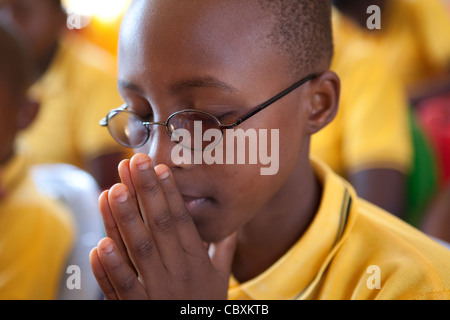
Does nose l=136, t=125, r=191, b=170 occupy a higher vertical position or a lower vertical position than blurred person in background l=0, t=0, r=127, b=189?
higher

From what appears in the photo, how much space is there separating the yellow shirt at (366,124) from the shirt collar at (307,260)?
89 cm

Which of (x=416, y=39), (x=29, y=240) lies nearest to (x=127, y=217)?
(x=29, y=240)

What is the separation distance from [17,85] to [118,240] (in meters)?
0.82

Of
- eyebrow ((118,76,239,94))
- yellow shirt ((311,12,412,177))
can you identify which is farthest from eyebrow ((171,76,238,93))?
yellow shirt ((311,12,412,177))

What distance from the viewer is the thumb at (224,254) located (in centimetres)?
96

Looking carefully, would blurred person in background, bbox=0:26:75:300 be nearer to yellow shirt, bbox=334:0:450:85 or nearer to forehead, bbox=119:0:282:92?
forehead, bbox=119:0:282:92

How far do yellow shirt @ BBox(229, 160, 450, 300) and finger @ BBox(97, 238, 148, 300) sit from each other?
0.22 meters

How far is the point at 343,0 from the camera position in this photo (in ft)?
7.82

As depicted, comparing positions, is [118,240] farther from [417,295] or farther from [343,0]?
[343,0]

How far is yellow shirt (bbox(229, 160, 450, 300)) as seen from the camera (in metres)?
0.82

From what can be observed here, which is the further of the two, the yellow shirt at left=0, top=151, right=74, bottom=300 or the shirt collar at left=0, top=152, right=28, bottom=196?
Result: the shirt collar at left=0, top=152, right=28, bottom=196

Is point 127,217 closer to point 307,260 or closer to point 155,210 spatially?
point 155,210

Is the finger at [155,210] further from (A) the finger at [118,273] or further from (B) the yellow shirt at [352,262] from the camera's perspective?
(B) the yellow shirt at [352,262]

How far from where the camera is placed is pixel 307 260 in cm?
92
